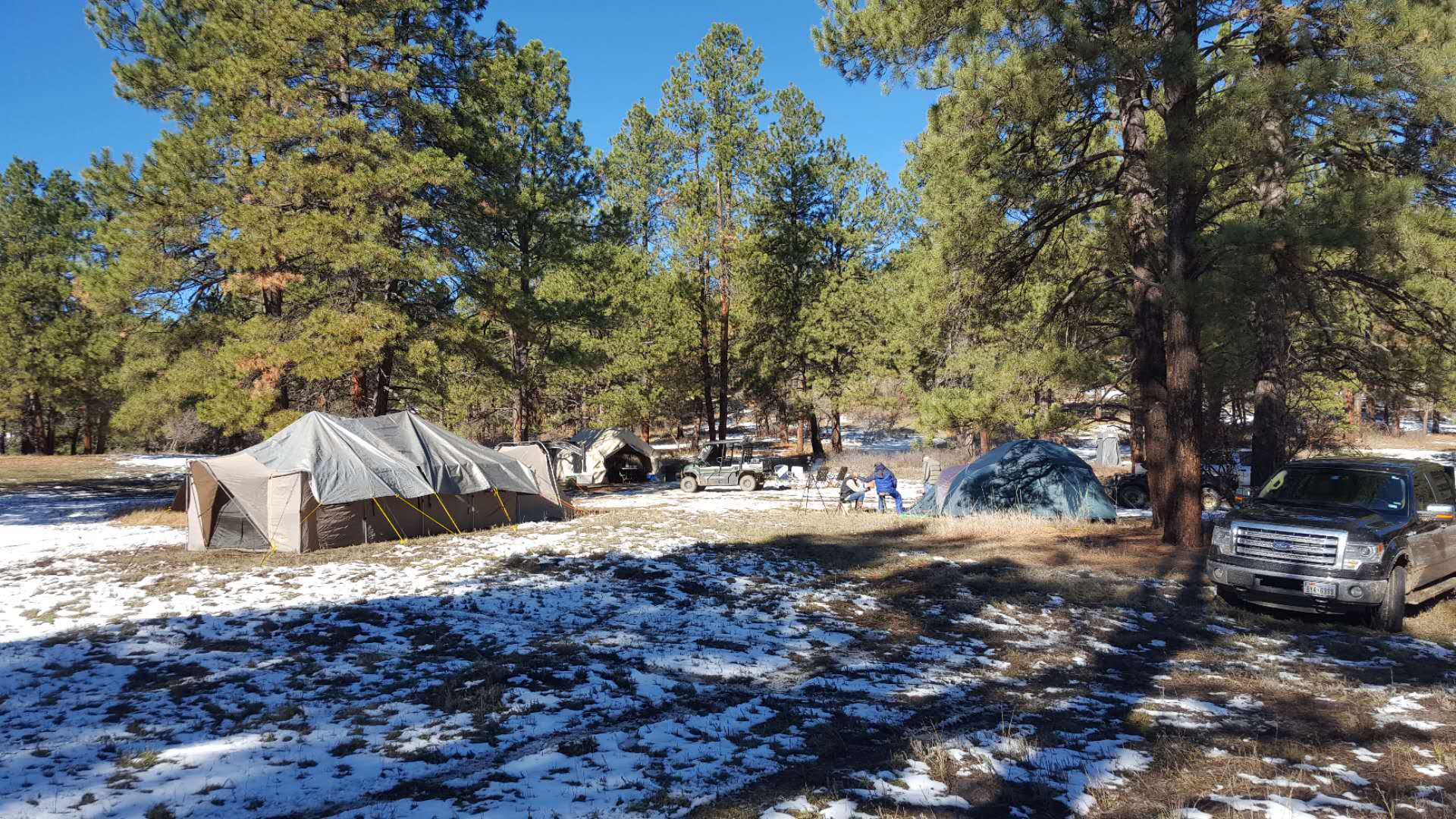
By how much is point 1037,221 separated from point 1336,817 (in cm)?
1023

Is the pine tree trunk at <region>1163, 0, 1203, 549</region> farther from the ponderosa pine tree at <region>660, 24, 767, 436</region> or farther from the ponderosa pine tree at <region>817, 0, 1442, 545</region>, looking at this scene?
the ponderosa pine tree at <region>660, 24, 767, 436</region>

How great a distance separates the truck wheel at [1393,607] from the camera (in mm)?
7328

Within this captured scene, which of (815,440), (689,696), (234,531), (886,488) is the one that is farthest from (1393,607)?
(815,440)

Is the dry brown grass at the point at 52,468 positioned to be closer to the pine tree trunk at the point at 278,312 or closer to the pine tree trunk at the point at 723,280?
the pine tree trunk at the point at 278,312

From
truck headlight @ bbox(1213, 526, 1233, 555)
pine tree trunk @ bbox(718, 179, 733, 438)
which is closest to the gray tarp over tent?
truck headlight @ bbox(1213, 526, 1233, 555)

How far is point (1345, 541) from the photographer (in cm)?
726

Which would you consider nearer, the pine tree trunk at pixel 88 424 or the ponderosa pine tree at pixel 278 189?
the ponderosa pine tree at pixel 278 189

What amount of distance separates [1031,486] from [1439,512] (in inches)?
333

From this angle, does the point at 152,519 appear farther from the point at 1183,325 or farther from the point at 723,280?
the point at 723,280

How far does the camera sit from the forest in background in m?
10.3

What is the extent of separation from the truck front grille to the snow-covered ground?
2.44 ft

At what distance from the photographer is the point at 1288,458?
14273mm

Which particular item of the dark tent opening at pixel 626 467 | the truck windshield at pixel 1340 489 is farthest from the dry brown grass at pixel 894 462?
the truck windshield at pixel 1340 489

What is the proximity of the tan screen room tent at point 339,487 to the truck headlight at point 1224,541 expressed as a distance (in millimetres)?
11591
